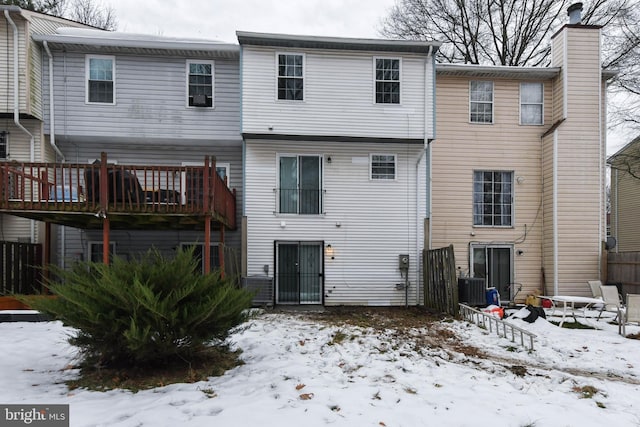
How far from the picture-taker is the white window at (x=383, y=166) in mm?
11602

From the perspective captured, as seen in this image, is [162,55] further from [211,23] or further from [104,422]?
[211,23]

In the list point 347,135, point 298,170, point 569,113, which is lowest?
point 298,170

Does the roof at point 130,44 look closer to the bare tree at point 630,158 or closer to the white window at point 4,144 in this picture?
the white window at point 4,144

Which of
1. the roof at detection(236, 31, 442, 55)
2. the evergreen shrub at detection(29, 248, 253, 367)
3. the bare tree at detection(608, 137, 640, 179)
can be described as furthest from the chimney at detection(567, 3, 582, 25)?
the evergreen shrub at detection(29, 248, 253, 367)

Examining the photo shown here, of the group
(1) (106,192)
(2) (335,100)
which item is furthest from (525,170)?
(1) (106,192)

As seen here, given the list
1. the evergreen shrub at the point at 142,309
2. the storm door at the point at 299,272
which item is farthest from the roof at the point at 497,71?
the evergreen shrub at the point at 142,309

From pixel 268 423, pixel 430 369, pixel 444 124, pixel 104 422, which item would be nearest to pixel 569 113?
pixel 444 124

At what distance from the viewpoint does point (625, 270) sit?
11375 millimetres

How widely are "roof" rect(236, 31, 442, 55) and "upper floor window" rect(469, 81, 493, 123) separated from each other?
2.26 meters

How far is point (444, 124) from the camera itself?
1245 cm

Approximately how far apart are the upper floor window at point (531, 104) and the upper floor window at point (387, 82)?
4512 mm

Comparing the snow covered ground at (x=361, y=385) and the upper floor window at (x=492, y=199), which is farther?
the upper floor window at (x=492, y=199)

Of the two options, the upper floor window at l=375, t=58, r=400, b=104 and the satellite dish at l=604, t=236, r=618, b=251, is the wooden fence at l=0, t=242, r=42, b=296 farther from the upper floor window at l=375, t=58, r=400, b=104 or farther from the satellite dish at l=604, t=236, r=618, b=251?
the satellite dish at l=604, t=236, r=618, b=251

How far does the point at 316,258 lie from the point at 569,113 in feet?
29.7
